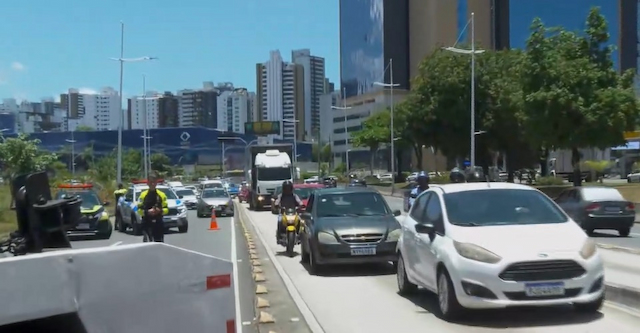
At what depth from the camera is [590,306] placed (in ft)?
31.8

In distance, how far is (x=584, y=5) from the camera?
120625 mm

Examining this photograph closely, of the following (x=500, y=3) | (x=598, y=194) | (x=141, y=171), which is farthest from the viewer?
(x=500, y=3)

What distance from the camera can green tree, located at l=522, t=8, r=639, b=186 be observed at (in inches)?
1564

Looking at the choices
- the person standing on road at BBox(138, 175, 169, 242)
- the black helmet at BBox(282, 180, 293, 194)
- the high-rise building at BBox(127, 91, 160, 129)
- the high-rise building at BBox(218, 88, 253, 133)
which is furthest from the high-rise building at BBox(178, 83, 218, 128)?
the person standing on road at BBox(138, 175, 169, 242)

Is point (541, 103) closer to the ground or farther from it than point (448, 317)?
farther from it

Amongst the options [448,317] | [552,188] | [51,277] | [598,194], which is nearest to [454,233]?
[448,317]

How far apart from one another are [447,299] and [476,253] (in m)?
0.73

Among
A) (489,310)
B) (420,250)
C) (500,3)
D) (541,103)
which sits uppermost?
(500,3)

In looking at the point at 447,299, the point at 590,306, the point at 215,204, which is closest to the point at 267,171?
the point at 215,204

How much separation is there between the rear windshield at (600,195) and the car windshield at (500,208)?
582 inches

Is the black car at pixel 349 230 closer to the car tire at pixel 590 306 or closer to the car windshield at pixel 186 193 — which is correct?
the car tire at pixel 590 306

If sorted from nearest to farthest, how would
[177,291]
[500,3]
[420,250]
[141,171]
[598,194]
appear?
[177,291], [420,250], [598,194], [141,171], [500,3]

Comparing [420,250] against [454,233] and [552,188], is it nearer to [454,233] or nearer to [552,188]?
[454,233]

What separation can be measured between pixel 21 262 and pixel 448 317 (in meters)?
6.74
